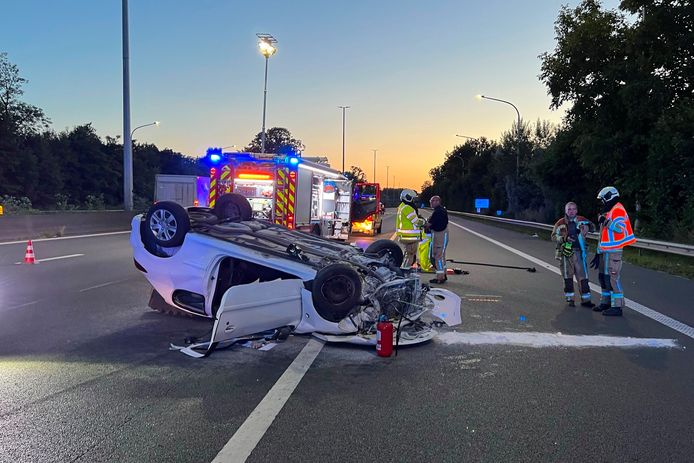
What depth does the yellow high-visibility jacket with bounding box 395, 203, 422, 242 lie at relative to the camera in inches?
408

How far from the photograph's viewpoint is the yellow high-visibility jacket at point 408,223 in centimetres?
1035

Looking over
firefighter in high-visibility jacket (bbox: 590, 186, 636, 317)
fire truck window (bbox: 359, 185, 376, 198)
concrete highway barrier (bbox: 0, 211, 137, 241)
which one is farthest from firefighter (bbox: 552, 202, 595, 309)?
concrete highway barrier (bbox: 0, 211, 137, 241)

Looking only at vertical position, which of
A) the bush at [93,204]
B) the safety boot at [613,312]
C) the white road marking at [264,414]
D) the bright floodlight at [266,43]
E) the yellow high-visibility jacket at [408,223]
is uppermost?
the bright floodlight at [266,43]

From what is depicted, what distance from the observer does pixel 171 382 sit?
441 centimetres

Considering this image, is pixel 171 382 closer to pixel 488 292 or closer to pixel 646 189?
pixel 488 292

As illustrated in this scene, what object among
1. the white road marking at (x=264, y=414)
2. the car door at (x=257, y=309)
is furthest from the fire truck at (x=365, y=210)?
the white road marking at (x=264, y=414)

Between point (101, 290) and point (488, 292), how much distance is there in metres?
6.43

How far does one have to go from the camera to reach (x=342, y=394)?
420cm

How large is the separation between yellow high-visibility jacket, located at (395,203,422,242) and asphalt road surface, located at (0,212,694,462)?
347 centimetres

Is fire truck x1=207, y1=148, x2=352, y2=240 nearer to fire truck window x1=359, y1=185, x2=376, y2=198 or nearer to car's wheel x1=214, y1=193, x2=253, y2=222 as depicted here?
car's wheel x1=214, y1=193, x2=253, y2=222

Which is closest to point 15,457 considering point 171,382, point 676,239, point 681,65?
point 171,382

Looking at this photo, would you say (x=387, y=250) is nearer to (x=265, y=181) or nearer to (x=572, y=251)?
(x=572, y=251)

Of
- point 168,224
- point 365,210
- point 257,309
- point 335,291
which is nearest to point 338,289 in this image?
point 335,291

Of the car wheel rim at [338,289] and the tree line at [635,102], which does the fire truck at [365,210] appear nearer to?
the tree line at [635,102]
